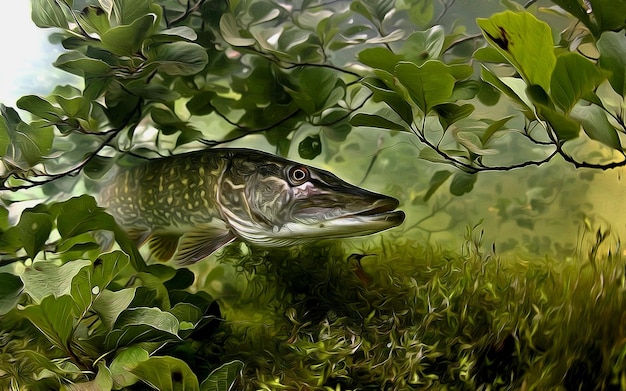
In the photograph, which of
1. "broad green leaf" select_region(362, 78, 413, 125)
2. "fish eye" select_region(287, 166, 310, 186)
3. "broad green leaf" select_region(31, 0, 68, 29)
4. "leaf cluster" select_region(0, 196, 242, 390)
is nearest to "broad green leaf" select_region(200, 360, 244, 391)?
"leaf cluster" select_region(0, 196, 242, 390)

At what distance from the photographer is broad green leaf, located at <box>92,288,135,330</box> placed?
20.8 inches

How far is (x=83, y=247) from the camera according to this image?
2.21 feet

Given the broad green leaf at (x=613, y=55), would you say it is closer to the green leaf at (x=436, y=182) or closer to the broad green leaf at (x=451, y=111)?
the broad green leaf at (x=451, y=111)

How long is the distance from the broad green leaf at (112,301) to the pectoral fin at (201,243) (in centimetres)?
17

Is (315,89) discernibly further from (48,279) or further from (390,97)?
(48,279)

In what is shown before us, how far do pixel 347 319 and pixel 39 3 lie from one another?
1.74 feet

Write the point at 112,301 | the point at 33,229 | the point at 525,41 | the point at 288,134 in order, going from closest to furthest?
1. the point at 525,41
2. the point at 112,301
3. the point at 33,229
4. the point at 288,134

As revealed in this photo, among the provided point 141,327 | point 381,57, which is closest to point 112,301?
point 141,327

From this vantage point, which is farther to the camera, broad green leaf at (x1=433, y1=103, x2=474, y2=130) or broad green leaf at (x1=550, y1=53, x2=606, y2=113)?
broad green leaf at (x1=433, y1=103, x2=474, y2=130)

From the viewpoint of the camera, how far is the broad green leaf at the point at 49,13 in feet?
2.15

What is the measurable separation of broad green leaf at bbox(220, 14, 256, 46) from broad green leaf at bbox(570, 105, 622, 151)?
1.34ft

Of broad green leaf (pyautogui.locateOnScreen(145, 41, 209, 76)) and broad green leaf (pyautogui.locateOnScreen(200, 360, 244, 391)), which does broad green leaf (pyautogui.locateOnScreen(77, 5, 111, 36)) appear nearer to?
broad green leaf (pyautogui.locateOnScreen(145, 41, 209, 76))

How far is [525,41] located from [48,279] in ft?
1.52

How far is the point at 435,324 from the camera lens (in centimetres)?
61
